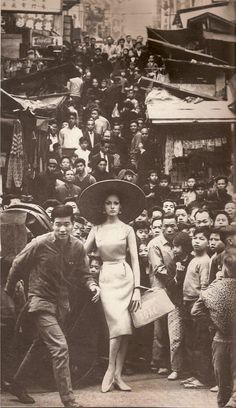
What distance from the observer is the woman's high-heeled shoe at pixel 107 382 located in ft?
12.9

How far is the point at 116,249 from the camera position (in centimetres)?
410

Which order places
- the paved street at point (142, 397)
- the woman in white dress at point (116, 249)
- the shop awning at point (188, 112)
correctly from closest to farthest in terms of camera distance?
the paved street at point (142, 397) < the woman in white dress at point (116, 249) < the shop awning at point (188, 112)

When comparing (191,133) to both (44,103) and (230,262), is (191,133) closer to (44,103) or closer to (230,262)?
(230,262)

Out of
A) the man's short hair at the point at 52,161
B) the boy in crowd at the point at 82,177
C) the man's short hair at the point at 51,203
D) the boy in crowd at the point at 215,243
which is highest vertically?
the man's short hair at the point at 52,161

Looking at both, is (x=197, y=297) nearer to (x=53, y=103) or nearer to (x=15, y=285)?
(x=15, y=285)

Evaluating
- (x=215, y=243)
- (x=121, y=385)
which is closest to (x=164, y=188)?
(x=215, y=243)

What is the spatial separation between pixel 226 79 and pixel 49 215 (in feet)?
5.05

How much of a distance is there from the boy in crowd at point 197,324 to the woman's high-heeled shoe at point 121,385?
38cm

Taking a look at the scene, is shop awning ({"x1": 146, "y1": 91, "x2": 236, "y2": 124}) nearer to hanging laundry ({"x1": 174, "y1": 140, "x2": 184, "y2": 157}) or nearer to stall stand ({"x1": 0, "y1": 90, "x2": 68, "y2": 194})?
hanging laundry ({"x1": 174, "y1": 140, "x2": 184, "y2": 157})

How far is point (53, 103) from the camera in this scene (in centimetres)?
421

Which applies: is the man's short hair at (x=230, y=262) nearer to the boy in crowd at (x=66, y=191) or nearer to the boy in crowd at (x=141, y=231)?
the boy in crowd at (x=141, y=231)

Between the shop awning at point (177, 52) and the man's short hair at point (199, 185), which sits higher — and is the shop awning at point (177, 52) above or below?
above

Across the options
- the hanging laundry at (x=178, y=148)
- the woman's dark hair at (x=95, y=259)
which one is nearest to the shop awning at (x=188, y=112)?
the hanging laundry at (x=178, y=148)

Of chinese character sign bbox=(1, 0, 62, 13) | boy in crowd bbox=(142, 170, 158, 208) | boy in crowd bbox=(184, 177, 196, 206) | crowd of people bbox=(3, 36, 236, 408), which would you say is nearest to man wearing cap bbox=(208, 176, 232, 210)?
crowd of people bbox=(3, 36, 236, 408)
